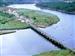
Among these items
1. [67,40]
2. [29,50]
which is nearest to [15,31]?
[29,50]

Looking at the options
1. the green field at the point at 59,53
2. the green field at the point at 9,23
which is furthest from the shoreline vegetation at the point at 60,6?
the green field at the point at 59,53

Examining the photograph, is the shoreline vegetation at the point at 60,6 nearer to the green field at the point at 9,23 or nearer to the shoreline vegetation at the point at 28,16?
the shoreline vegetation at the point at 28,16

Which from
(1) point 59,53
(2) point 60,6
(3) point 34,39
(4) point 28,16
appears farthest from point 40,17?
(1) point 59,53

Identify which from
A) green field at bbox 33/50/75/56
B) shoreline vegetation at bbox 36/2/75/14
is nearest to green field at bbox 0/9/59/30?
shoreline vegetation at bbox 36/2/75/14

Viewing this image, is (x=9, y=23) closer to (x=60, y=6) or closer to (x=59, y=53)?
(x=60, y=6)

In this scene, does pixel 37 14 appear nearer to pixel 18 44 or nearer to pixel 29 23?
pixel 29 23

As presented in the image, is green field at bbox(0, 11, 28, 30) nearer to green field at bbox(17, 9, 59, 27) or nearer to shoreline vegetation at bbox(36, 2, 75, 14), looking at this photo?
green field at bbox(17, 9, 59, 27)
